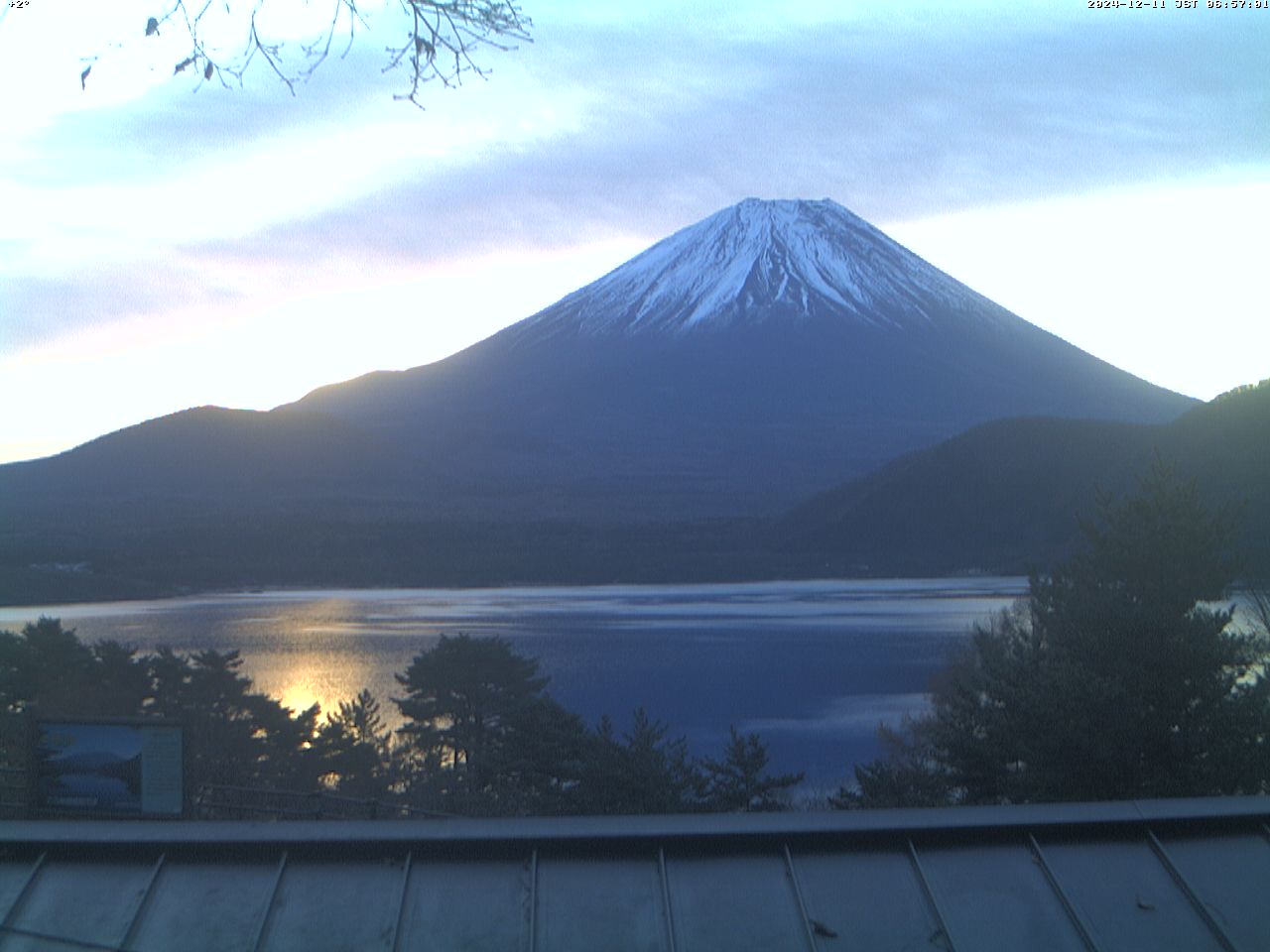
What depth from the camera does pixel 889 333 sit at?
280 feet

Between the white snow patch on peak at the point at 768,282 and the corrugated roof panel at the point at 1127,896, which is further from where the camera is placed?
the white snow patch on peak at the point at 768,282

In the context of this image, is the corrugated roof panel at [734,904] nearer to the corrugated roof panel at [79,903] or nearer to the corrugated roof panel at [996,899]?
the corrugated roof panel at [996,899]

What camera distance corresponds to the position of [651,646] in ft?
62.8

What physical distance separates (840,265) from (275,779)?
9187cm

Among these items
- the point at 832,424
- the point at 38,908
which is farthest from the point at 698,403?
the point at 38,908

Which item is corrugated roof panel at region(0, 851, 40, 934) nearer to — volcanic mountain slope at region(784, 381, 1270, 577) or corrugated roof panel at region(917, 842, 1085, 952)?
corrugated roof panel at region(917, 842, 1085, 952)

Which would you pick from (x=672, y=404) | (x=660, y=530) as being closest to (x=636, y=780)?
(x=660, y=530)

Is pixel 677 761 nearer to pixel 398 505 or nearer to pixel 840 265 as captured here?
pixel 398 505

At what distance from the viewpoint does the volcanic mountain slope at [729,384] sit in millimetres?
64750

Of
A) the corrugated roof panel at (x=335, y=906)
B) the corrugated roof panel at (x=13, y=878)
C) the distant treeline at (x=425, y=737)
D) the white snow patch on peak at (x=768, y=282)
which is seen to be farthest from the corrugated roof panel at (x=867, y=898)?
the white snow patch on peak at (x=768, y=282)

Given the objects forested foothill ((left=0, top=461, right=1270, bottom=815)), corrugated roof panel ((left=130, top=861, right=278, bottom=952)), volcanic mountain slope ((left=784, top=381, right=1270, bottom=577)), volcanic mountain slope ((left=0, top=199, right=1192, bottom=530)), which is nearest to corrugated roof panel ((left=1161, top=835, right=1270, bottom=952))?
corrugated roof panel ((left=130, top=861, right=278, bottom=952))

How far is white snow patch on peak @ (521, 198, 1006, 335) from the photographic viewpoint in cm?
9081

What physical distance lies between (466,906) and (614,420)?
75340 mm

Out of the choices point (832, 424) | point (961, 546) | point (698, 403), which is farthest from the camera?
point (698, 403)
